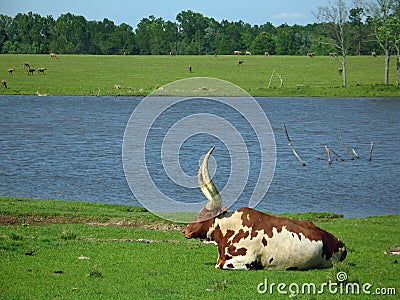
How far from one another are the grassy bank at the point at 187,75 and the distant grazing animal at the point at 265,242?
195ft

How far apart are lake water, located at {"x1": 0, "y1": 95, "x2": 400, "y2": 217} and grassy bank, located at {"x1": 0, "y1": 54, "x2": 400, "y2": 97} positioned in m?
2.66

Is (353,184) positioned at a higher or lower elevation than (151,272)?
lower

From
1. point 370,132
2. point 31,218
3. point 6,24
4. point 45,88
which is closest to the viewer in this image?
point 31,218

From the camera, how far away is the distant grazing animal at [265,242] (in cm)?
1045

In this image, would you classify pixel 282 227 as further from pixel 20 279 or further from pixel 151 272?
pixel 20 279

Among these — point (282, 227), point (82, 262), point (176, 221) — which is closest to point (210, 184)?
point (282, 227)

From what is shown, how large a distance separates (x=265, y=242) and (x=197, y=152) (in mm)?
28421

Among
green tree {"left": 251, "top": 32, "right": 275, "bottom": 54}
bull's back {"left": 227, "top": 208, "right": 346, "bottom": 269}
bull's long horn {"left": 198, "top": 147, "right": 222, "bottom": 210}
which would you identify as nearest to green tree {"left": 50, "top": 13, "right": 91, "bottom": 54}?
green tree {"left": 251, "top": 32, "right": 275, "bottom": 54}

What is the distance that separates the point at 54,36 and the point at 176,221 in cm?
14347

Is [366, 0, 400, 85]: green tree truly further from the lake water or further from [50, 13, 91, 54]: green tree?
[50, 13, 91, 54]: green tree

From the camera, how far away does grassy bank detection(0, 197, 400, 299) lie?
9.41 m

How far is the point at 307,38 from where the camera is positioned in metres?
154

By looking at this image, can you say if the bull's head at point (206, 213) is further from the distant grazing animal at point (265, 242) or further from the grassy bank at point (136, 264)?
the grassy bank at point (136, 264)

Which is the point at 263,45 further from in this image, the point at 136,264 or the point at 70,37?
the point at 136,264
